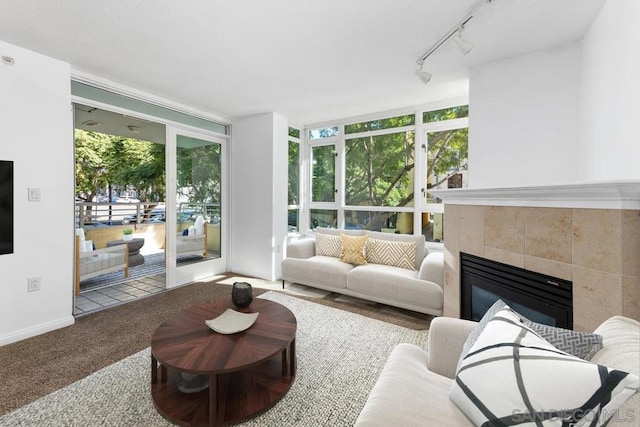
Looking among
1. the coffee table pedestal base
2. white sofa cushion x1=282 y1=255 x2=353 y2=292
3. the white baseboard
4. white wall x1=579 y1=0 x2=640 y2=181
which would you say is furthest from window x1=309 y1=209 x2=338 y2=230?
the white baseboard

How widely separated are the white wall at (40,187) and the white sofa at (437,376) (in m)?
3.06

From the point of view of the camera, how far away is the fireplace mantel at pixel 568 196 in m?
1.22

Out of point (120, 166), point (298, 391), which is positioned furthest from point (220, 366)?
point (120, 166)

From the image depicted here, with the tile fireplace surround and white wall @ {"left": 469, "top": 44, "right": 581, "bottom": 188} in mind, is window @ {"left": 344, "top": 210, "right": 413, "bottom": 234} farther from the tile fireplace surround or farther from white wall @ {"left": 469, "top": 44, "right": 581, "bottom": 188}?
the tile fireplace surround

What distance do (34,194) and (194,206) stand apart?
175 centimetres

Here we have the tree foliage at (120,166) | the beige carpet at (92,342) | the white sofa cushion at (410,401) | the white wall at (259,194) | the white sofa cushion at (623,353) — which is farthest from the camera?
the tree foliage at (120,166)

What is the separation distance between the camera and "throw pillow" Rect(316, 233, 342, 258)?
3736 millimetres

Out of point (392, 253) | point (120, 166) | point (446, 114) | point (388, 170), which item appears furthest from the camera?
point (120, 166)

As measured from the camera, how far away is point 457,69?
2.75 metres

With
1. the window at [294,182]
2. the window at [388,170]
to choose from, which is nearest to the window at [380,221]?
the window at [388,170]

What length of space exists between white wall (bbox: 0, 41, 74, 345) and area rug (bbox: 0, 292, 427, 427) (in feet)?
3.86

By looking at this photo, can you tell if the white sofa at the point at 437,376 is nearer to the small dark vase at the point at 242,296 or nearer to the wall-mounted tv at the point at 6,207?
the small dark vase at the point at 242,296

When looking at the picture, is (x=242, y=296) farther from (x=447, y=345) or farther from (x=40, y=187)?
(x=40, y=187)

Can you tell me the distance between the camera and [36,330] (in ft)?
7.98
